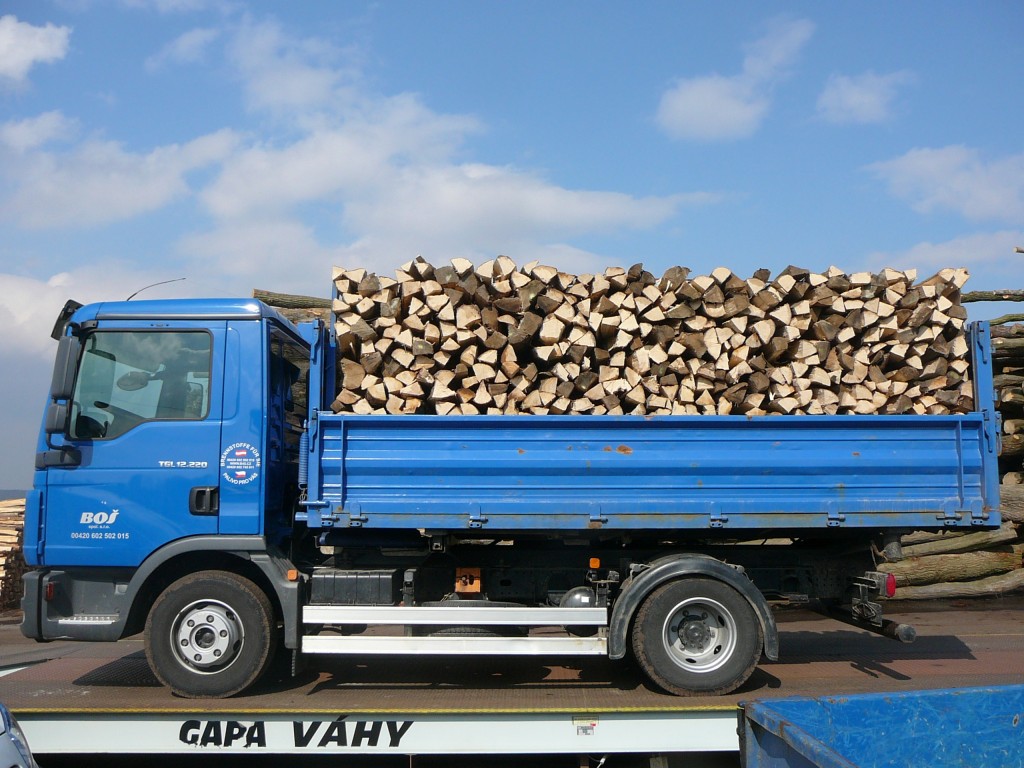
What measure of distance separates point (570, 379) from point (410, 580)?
1.86m

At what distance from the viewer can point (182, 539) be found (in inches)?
221

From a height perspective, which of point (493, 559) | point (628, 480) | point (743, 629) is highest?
point (628, 480)

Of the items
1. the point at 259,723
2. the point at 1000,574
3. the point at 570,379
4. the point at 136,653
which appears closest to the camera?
the point at 259,723

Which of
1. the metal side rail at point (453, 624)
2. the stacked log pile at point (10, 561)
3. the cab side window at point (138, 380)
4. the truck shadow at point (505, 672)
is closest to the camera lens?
the metal side rail at point (453, 624)

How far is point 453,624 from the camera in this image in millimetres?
5629

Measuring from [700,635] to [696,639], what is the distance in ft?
0.13

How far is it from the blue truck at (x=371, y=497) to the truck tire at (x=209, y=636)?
14mm

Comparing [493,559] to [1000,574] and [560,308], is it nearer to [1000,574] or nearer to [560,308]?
[560,308]

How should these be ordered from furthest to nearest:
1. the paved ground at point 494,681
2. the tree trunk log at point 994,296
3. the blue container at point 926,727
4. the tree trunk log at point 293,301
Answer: the tree trunk log at point 994,296 → the tree trunk log at point 293,301 → the paved ground at point 494,681 → the blue container at point 926,727

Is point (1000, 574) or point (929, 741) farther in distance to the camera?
point (1000, 574)

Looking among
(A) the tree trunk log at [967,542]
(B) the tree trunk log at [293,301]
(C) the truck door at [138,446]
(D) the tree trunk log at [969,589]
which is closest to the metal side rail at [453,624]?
(C) the truck door at [138,446]

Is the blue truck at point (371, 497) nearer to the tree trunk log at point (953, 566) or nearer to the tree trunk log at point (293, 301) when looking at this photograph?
the tree trunk log at point (293, 301)

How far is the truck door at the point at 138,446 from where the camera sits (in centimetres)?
561

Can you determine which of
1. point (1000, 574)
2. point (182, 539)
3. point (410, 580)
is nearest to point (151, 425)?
point (182, 539)
